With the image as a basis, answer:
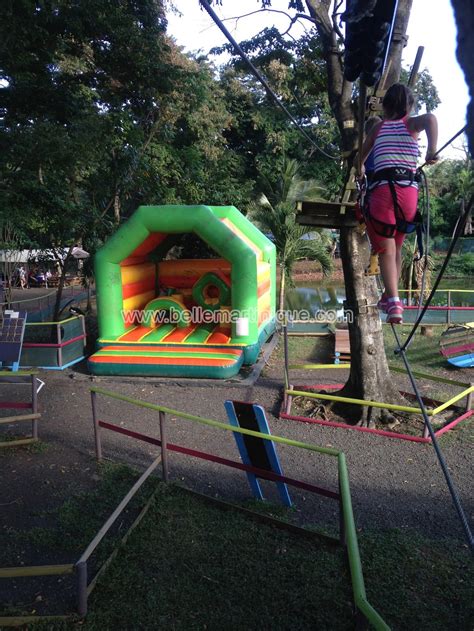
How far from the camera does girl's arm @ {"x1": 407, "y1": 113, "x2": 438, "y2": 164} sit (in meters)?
2.95

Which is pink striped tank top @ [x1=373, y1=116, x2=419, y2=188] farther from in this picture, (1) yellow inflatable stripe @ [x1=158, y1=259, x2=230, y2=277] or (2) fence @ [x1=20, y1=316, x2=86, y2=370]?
(1) yellow inflatable stripe @ [x1=158, y1=259, x2=230, y2=277]

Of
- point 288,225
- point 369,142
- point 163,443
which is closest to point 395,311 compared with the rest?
point 369,142

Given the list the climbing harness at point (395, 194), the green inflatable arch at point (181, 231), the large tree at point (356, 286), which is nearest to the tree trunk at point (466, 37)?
the climbing harness at point (395, 194)

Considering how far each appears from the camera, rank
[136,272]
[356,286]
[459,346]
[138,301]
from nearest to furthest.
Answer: [356,286] → [459,346] → [136,272] → [138,301]

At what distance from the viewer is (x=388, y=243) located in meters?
3.22

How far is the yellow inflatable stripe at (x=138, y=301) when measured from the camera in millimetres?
10547

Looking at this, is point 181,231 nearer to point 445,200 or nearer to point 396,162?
point 396,162

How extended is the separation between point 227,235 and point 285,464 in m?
5.03

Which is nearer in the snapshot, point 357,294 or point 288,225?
point 357,294

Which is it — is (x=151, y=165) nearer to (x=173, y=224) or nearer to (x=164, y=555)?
(x=173, y=224)

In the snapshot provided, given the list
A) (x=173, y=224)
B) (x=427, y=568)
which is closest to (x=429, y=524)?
(x=427, y=568)

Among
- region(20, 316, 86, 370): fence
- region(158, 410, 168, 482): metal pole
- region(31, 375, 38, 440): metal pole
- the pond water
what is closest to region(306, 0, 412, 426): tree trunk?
region(158, 410, 168, 482): metal pole

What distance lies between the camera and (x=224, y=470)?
5426 mm

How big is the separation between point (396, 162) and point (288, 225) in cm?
1198
